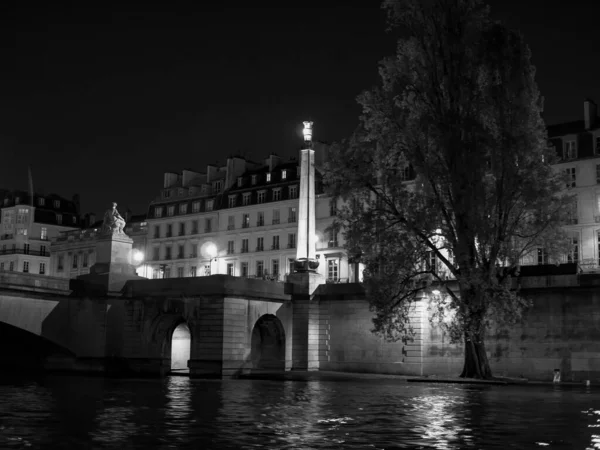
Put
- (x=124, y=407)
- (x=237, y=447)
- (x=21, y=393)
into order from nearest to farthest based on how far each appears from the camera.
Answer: (x=237, y=447)
(x=124, y=407)
(x=21, y=393)

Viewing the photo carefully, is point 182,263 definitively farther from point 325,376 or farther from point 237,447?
point 237,447

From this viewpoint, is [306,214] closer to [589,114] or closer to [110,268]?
[110,268]

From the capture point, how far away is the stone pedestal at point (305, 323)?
169ft

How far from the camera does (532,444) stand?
17.4 meters

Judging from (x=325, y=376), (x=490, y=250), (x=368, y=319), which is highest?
(x=490, y=250)

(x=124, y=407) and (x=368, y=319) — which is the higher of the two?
(x=368, y=319)

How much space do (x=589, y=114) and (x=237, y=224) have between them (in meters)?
37.3

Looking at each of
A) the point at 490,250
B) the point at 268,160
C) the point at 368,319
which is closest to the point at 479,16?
the point at 490,250

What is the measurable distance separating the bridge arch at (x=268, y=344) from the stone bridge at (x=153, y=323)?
0.07 m

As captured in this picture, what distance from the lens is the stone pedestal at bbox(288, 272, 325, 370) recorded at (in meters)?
51.7

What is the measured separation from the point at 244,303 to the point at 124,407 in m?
23.4

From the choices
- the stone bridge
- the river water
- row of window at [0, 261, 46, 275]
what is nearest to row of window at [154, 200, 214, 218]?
row of window at [0, 261, 46, 275]

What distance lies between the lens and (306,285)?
5250 cm

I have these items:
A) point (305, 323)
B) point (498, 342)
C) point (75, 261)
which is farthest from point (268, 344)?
point (75, 261)
